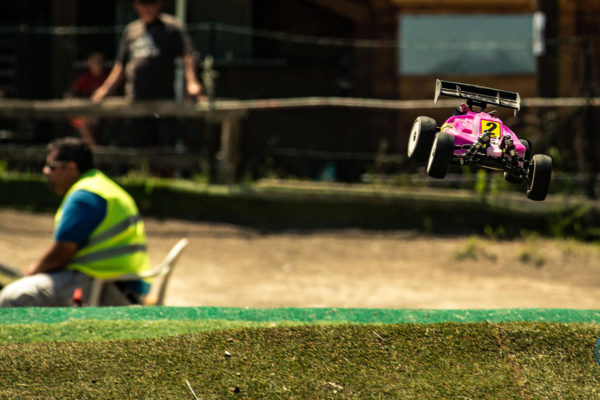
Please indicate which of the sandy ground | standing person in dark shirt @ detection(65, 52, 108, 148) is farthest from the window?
standing person in dark shirt @ detection(65, 52, 108, 148)

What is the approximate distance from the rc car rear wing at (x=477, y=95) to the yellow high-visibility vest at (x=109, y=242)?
4016 millimetres

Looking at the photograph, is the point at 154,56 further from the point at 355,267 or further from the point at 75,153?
the point at 75,153

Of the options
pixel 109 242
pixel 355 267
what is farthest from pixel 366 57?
pixel 109 242

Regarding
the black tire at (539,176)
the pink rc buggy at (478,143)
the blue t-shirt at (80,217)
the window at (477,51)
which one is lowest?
the blue t-shirt at (80,217)

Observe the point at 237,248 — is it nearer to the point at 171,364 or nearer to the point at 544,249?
the point at 544,249

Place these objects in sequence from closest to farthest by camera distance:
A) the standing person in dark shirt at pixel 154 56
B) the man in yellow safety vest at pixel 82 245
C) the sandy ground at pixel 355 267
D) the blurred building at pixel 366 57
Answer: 1. the man in yellow safety vest at pixel 82 245
2. the sandy ground at pixel 355 267
3. the standing person in dark shirt at pixel 154 56
4. the blurred building at pixel 366 57

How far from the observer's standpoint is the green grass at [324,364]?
10.9 ft

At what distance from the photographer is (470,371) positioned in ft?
11.4

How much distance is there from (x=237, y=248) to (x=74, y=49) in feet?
21.9

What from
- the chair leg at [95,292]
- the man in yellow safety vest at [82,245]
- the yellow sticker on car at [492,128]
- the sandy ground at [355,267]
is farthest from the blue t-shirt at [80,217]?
the yellow sticker on car at [492,128]

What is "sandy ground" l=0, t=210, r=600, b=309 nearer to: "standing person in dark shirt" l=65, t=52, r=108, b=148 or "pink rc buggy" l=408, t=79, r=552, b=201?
"standing person in dark shirt" l=65, t=52, r=108, b=148

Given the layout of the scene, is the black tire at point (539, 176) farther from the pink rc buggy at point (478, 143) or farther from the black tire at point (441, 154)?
the black tire at point (441, 154)

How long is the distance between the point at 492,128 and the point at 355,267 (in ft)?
23.8

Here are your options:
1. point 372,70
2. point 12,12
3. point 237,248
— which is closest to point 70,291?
point 237,248
